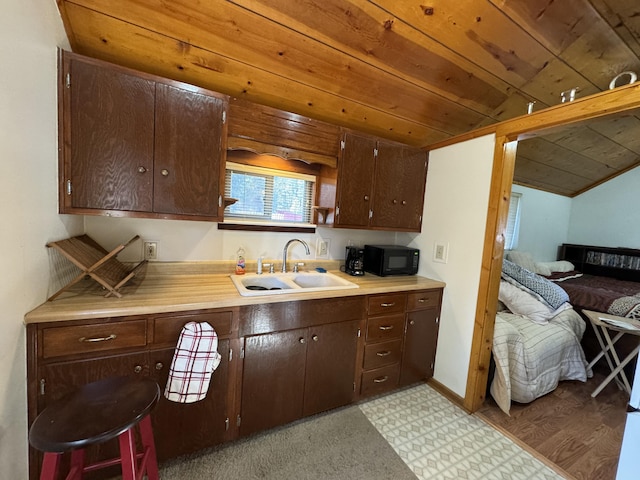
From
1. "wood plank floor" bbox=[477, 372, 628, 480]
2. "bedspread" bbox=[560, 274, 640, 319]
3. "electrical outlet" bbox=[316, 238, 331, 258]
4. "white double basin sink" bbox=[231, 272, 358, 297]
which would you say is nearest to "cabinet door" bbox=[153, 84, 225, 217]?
"white double basin sink" bbox=[231, 272, 358, 297]

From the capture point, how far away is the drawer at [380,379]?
1945mm

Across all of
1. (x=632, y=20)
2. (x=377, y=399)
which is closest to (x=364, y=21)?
(x=632, y=20)

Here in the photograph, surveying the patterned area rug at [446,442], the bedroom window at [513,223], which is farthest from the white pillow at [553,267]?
the patterned area rug at [446,442]

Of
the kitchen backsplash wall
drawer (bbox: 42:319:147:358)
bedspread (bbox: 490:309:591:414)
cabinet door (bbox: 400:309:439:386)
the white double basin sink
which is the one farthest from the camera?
cabinet door (bbox: 400:309:439:386)

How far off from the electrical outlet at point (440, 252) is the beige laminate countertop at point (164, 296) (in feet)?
1.34

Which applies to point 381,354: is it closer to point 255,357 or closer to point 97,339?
point 255,357

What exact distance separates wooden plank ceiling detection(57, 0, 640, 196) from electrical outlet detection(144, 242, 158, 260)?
1.06 m

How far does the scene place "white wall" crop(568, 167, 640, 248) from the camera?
14.7 ft

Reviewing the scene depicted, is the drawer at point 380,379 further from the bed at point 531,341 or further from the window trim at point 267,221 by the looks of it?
the window trim at point 267,221

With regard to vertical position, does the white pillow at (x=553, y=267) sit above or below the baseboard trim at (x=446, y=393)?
above

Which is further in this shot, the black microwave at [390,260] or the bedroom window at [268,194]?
the black microwave at [390,260]

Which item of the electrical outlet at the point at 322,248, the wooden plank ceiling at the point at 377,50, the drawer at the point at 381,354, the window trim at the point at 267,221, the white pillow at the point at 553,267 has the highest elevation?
the wooden plank ceiling at the point at 377,50

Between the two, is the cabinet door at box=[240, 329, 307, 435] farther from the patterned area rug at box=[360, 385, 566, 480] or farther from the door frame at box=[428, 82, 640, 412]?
the door frame at box=[428, 82, 640, 412]

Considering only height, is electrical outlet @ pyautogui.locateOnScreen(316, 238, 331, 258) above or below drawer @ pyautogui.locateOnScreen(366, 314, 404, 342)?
above
